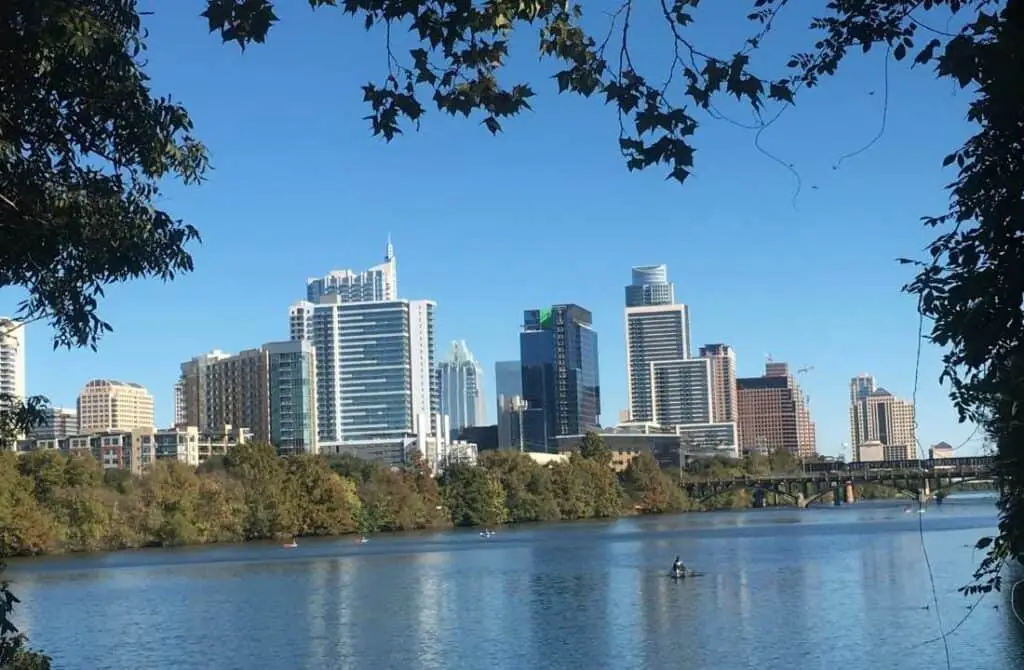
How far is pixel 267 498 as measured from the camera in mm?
114062

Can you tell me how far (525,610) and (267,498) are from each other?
231 feet

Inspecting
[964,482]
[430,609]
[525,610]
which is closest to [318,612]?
[430,609]

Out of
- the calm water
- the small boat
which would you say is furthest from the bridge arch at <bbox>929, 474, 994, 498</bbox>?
the small boat

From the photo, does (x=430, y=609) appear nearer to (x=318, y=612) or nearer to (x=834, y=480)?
(x=318, y=612)

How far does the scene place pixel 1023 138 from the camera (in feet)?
22.2

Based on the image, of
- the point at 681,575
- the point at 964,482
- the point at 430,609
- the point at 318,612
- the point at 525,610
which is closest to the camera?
the point at 964,482

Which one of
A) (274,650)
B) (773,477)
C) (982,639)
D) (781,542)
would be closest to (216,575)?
(274,650)

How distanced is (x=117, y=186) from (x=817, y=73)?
7.17 meters

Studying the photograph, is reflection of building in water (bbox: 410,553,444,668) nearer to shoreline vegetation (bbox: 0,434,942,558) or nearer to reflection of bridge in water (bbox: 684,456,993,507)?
shoreline vegetation (bbox: 0,434,942,558)

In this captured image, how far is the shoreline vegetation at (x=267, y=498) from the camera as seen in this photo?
3634 inches

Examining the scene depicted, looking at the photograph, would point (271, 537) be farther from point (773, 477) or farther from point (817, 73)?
point (817, 73)

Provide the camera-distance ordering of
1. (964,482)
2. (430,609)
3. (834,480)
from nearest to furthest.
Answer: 1. (964,482)
2. (430,609)
3. (834,480)

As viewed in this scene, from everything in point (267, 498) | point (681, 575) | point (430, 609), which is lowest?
point (681, 575)

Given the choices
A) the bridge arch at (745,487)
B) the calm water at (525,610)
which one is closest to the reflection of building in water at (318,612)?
the calm water at (525,610)
